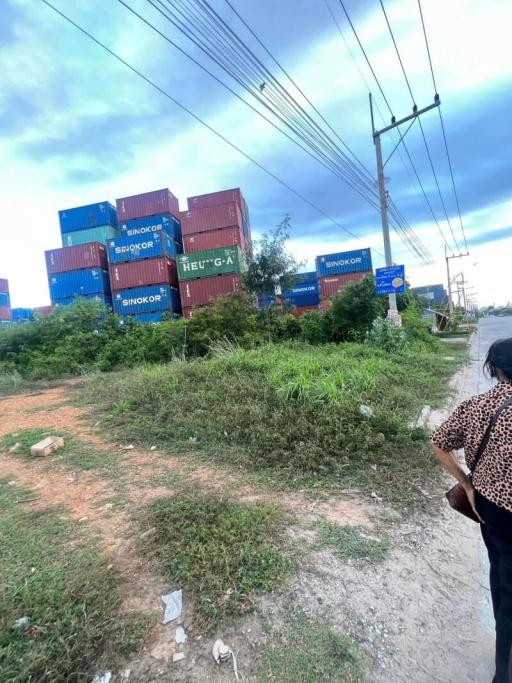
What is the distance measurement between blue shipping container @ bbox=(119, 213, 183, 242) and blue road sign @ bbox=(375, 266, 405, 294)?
13602mm

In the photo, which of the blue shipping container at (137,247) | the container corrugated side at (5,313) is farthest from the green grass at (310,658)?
the container corrugated side at (5,313)

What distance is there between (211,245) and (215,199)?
3.18 meters

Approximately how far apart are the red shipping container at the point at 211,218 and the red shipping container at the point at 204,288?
3.64m

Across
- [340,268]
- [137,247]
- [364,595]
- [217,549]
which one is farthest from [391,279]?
[137,247]

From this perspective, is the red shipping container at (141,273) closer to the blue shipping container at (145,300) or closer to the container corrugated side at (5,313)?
the blue shipping container at (145,300)

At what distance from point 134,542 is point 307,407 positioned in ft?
8.42

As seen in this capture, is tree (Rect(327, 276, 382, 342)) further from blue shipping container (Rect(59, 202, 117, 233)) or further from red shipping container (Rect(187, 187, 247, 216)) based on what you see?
blue shipping container (Rect(59, 202, 117, 233))

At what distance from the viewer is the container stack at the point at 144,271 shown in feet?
59.1

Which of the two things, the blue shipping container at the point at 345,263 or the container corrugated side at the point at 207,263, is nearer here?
the container corrugated side at the point at 207,263

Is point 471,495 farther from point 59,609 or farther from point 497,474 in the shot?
point 59,609

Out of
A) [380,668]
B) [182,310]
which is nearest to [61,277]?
[182,310]

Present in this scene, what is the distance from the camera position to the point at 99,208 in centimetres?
2098

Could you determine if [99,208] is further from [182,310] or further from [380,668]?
[380,668]

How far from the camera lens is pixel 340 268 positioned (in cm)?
2131
